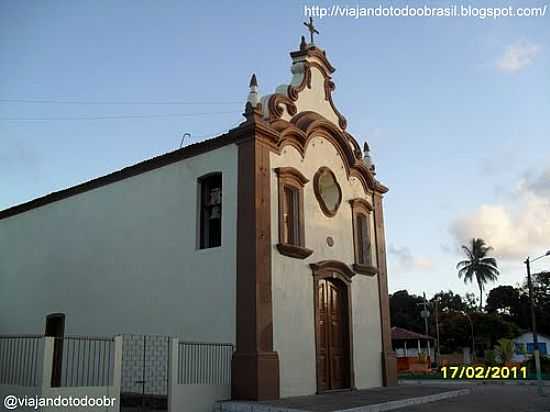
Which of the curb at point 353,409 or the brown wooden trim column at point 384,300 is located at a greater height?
the brown wooden trim column at point 384,300

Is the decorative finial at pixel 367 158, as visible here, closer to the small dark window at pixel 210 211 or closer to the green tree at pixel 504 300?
the small dark window at pixel 210 211

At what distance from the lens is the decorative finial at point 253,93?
531 inches

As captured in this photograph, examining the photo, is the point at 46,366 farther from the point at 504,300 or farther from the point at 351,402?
the point at 504,300

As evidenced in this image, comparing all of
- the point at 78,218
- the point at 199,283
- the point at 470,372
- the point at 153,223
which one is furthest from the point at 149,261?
the point at 470,372

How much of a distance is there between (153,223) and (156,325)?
8.68 ft

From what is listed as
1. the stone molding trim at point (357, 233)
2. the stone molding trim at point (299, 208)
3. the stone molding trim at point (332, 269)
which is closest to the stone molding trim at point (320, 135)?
the stone molding trim at point (299, 208)

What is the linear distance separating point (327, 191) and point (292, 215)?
2517 mm

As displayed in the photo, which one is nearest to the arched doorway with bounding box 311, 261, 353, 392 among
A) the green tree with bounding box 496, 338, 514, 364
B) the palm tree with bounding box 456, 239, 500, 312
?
the green tree with bounding box 496, 338, 514, 364

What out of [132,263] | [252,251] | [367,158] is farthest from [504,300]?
[252,251]

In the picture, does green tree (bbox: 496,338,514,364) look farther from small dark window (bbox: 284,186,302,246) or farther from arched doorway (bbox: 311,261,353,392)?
small dark window (bbox: 284,186,302,246)

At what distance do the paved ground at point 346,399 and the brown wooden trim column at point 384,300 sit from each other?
145cm

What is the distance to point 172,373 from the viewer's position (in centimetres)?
1070

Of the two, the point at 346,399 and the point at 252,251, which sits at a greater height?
the point at 252,251

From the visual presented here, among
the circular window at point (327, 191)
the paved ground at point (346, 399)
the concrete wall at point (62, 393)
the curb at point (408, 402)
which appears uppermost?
the circular window at point (327, 191)
